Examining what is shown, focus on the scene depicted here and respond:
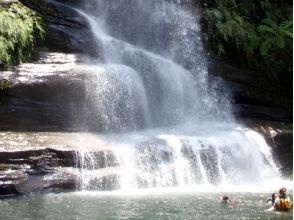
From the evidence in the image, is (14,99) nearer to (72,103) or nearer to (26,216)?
(72,103)

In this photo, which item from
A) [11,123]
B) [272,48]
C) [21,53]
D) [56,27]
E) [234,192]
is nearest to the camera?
[234,192]

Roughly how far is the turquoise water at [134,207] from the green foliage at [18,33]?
5113mm

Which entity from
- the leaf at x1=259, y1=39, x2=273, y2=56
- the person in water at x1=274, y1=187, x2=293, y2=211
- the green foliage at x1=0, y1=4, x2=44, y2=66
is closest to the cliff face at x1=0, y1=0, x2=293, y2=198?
the green foliage at x1=0, y1=4, x2=44, y2=66

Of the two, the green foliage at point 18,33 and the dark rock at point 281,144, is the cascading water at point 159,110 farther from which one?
the green foliage at point 18,33

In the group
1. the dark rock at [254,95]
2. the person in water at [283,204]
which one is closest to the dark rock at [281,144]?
the dark rock at [254,95]

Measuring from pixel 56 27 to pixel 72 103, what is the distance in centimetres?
322

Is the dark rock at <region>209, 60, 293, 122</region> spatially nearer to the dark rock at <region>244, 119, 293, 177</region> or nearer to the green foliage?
the dark rock at <region>244, 119, 293, 177</region>

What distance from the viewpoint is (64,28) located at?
695 inches

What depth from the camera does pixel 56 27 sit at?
57.2 feet

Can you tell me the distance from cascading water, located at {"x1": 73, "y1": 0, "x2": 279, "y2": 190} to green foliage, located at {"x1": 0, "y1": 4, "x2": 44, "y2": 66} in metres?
2.15

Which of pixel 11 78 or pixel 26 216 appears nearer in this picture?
pixel 26 216

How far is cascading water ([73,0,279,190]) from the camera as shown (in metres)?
14.0

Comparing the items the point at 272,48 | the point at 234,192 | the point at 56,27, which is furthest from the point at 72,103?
the point at 272,48

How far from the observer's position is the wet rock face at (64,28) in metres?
17.0
